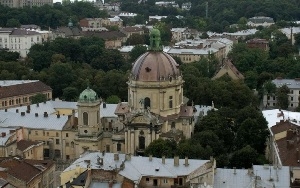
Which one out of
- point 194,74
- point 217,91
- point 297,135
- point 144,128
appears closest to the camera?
point 297,135

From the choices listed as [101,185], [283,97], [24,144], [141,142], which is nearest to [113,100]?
[24,144]

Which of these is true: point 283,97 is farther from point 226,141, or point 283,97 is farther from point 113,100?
point 226,141

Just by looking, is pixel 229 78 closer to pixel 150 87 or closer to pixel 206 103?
pixel 206 103

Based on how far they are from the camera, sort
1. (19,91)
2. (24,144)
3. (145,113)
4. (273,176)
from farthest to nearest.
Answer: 1. (19,91)
2. (24,144)
3. (145,113)
4. (273,176)

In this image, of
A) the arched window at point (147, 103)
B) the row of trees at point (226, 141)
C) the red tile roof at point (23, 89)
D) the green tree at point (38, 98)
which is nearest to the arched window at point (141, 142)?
the arched window at point (147, 103)

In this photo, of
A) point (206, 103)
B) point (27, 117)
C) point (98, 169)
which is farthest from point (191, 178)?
point (206, 103)

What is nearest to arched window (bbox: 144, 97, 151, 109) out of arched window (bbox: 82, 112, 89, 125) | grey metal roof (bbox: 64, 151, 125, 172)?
arched window (bbox: 82, 112, 89, 125)

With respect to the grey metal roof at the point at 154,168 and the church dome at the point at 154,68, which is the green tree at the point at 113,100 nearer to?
the church dome at the point at 154,68
